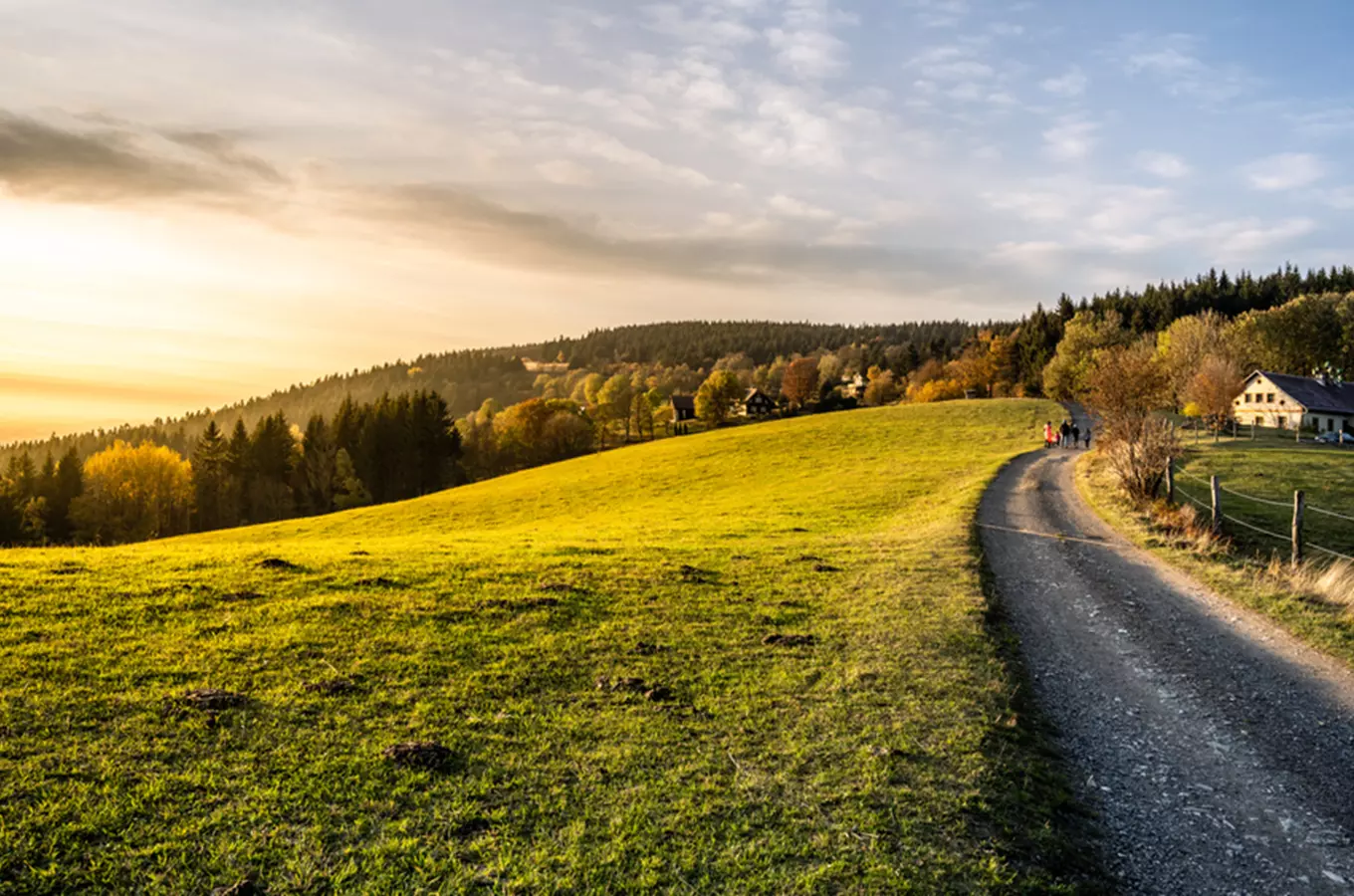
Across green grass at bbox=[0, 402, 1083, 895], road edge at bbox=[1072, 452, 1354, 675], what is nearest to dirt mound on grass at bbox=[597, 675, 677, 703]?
green grass at bbox=[0, 402, 1083, 895]

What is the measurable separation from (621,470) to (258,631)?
51616 millimetres

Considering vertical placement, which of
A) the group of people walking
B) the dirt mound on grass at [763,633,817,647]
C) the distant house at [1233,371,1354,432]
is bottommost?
the dirt mound on grass at [763,633,817,647]

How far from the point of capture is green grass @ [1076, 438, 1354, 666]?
54.1 feet

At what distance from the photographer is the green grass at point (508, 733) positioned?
22.0ft

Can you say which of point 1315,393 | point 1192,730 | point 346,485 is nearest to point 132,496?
point 346,485

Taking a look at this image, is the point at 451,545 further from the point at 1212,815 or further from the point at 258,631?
the point at 1212,815

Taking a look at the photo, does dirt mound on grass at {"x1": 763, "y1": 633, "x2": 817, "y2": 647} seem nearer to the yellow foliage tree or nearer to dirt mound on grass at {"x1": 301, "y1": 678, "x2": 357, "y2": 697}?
dirt mound on grass at {"x1": 301, "y1": 678, "x2": 357, "y2": 697}

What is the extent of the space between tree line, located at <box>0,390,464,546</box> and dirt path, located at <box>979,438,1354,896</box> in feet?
304

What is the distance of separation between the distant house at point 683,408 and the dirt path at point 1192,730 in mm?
133377

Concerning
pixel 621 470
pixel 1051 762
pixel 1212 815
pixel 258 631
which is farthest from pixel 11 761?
pixel 621 470

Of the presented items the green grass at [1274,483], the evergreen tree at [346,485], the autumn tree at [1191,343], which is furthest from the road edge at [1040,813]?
the evergreen tree at [346,485]

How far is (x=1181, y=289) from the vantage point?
150500 millimetres

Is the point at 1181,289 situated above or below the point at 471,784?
above

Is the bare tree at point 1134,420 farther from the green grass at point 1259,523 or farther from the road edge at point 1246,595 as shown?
the road edge at point 1246,595
